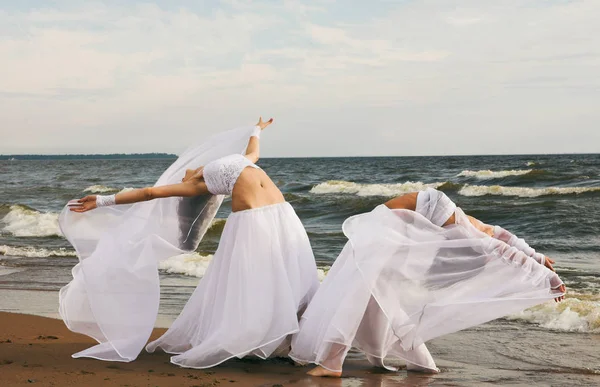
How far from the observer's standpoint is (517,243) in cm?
460

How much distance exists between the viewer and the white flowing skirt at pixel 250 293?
457 cm

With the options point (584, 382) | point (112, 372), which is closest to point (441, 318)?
point (584, 382)

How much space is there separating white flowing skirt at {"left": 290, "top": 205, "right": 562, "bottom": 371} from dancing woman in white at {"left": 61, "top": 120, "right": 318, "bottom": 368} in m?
0.32

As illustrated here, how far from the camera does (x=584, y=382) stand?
15.3 ft

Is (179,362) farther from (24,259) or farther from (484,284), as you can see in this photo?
(24,259)

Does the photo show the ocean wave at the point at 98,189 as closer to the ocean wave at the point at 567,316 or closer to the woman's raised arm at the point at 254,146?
the ocean wave at the point at 567,316

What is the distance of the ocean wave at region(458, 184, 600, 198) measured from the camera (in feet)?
77.6

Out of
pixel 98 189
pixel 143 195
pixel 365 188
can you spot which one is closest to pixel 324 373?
pixel 143 195

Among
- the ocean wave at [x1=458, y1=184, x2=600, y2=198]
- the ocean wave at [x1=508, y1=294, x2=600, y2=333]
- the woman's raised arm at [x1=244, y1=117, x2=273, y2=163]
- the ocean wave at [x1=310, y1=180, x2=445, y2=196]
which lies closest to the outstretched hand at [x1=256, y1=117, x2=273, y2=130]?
the woman's raised arm at [x1=244, y1=117, x2=273, y2=163]

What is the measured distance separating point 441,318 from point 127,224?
2.25 metres

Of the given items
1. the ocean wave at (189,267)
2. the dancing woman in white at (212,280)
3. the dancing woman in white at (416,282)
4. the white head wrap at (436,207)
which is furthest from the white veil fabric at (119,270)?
the ocean wave at (189,267)

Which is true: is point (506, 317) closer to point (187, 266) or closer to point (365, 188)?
point (187, 266)

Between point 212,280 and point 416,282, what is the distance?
1382mm

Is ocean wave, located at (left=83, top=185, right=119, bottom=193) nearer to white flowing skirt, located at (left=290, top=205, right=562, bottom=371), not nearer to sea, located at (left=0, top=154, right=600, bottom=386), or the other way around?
sea, located at (left=0, top=154, right=600, bottom=386)
